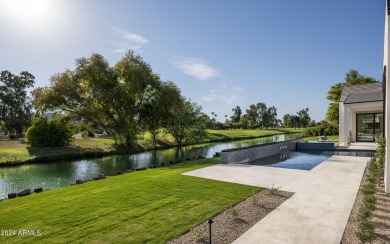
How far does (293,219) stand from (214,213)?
1646mm

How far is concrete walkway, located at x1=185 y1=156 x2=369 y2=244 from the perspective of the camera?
413 cm

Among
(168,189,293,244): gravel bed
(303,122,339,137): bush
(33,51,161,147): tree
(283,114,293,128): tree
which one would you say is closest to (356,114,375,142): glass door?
(303,122,339,137): bush

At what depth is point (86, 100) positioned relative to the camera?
24594 mm

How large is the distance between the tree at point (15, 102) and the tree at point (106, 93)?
18.5 meters

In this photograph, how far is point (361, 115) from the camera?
20.4 meters

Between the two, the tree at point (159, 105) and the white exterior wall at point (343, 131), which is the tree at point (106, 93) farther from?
the white exterior wall at point (343, 131)

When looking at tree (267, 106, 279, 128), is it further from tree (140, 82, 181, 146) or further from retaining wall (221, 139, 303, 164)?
retaining wall (221, 139, 303, 164)

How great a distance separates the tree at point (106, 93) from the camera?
22.9 m

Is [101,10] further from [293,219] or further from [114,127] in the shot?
[114,127]

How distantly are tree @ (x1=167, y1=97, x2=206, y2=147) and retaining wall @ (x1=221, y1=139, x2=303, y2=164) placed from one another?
13918 millimetres

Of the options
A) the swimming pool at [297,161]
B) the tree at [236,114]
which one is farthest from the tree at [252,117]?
the swimming pool at [297,161]

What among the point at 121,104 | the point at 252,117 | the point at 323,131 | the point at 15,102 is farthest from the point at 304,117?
the point at 15,102

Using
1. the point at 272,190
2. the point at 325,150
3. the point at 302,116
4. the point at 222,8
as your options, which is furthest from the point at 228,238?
the point at 302,116

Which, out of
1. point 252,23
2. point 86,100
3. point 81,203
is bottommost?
point 81,203
